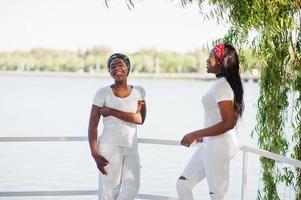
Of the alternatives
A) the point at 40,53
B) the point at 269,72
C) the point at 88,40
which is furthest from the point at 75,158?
the point at 88,40

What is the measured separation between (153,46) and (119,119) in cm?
4453

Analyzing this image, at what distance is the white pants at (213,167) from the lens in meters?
3.17

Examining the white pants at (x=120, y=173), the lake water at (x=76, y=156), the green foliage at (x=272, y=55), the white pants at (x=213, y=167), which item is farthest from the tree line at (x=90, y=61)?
the white pants at (x=213, y=167)

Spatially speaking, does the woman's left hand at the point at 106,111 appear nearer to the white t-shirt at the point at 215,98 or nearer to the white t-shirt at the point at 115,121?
the white t-shirt at the point at 115,121

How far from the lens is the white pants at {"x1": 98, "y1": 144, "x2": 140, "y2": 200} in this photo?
3.52 m

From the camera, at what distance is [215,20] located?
172 inches

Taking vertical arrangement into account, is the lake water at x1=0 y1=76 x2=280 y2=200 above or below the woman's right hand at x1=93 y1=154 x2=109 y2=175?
below

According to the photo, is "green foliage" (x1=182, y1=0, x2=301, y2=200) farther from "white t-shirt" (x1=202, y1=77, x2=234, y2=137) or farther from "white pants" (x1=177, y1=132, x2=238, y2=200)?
"white pants" (x1=177, y1=132, x2=238, y2=200)

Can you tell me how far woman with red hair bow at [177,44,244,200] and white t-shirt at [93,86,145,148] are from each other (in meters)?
0.45

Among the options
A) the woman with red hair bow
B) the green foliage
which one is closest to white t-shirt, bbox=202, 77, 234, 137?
the woman with red hair bow

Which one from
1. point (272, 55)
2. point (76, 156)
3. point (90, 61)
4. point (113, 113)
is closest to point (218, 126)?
point (113, 113)

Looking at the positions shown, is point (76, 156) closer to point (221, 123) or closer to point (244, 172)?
point (244, 172)

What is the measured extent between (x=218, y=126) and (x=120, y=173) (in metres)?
0.74

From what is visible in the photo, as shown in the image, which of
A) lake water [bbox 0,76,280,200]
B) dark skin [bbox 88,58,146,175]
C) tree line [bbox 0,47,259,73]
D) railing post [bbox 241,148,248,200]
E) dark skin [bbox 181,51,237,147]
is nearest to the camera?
dark skin [bbox 181,51,237,147]
